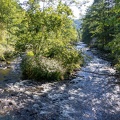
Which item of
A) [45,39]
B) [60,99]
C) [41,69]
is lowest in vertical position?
[60,99]

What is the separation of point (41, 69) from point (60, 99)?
177 inches

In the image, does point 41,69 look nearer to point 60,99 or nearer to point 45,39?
point 45,39

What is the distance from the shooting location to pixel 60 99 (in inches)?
460

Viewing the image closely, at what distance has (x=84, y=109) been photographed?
1023 cm

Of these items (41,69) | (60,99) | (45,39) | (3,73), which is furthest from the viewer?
(45,39)

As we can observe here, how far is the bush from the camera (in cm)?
1563

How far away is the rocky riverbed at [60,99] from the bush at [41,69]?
2.74 feet

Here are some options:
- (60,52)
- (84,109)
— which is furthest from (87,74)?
(84,109)

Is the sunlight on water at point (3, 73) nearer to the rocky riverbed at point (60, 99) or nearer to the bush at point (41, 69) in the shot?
the rocky riverbed at point (60, 99)

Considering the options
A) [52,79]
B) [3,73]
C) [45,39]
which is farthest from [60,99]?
[45,39]

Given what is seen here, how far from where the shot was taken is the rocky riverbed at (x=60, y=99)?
9.36m

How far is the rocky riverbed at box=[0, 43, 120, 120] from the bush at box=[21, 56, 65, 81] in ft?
2.74

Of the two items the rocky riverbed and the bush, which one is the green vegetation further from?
the rocky riverbed

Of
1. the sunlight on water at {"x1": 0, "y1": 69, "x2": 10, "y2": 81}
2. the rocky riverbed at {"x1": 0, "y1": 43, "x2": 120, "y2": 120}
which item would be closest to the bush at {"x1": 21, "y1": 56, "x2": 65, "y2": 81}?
the rocky riverbed at {"x1": 0, "y1": 43, "x2": 120, "y2": 120}
